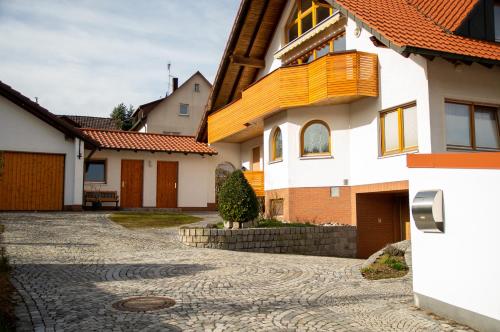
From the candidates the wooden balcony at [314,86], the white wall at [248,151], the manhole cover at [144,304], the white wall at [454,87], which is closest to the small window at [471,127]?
the white wall at [454,87]

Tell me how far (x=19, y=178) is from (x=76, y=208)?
2.74 meters

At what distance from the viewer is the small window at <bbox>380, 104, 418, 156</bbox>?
15.2m

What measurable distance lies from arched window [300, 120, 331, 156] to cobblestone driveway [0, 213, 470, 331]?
6658 mm

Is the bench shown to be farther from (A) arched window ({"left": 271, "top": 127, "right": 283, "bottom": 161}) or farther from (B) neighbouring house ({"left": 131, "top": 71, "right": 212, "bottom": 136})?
(B) neighbouring house ({"left": 131, "top": 71, "right": 212, "bottom": 136})

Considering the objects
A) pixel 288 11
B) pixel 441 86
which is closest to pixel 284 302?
pixel 441 86

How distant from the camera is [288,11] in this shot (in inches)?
846

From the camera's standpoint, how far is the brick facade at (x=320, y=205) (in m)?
17.5

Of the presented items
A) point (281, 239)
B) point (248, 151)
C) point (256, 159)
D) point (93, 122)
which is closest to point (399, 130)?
point (281, 239)

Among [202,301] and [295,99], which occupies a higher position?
[295,99]

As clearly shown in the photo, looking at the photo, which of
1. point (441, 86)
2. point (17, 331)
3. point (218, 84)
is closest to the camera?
point (17, 331)

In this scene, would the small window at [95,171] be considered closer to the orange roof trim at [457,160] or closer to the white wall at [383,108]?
the white wall at [383,108]

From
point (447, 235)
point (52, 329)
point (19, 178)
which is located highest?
point (19, 178)

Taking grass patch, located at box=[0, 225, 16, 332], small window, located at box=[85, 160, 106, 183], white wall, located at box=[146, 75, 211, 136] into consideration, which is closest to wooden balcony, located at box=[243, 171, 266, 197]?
small window, located at box=[85, 160, 106, 183]

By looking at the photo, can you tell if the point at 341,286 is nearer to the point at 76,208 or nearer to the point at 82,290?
the point at 82,290
